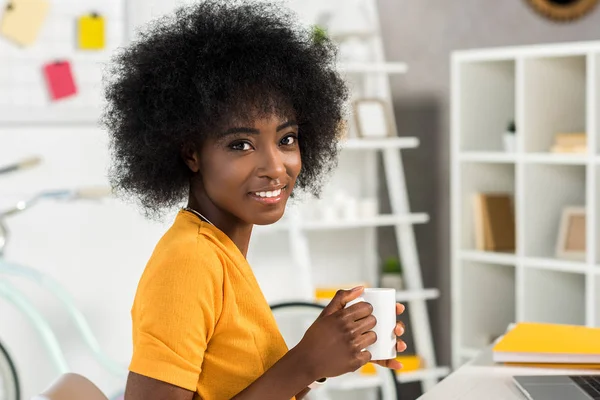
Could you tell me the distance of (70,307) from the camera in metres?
2.73

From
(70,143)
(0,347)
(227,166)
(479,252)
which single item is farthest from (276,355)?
(479,252)

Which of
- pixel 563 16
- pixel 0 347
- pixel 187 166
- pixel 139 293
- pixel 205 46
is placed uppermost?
pixel 563 16

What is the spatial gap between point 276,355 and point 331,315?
0.13 m

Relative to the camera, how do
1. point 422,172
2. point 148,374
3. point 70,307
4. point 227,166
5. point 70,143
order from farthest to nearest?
point 422,172 < point 70,143 < point 70,307 < point 227,166 < point 148,374

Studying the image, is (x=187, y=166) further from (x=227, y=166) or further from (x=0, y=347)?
(x=0, y=347)

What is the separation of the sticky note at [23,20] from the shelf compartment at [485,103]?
1554 mm

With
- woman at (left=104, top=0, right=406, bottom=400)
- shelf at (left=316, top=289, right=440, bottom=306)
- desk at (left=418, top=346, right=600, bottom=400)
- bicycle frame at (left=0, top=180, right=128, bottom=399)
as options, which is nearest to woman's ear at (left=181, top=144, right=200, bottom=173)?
woman at (left=104, top=0, right=406, bottom=400)

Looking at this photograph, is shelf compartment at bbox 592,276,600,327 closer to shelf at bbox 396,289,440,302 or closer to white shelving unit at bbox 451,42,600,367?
white shelving unit at bbox 451,42,600,367

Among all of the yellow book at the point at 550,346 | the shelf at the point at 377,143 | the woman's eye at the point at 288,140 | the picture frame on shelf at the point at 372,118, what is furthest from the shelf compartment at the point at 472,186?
the woman's eye at the point at 288,140

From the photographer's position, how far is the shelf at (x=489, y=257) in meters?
3.25

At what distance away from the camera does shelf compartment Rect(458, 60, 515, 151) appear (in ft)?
11.1

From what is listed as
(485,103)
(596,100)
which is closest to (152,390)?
(596,100)

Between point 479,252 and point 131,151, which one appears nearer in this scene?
point 131,151

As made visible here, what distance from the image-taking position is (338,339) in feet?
3.46
